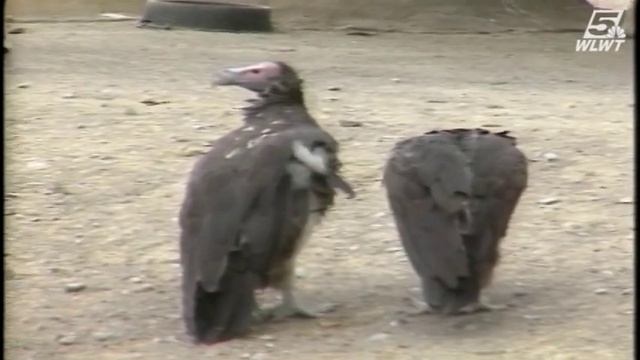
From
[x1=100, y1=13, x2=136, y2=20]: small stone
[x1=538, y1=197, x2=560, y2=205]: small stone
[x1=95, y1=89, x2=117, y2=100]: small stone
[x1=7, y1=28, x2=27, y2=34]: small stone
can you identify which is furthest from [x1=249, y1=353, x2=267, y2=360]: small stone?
[x1=100, y1=13, x2=136, y2=20]: small stone

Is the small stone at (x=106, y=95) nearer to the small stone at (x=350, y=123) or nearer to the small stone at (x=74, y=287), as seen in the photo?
the small stone at (x=350, y=123)

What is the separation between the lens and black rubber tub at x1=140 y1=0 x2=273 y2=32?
10.9 m

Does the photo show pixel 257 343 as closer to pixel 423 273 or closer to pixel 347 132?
pixel 423 273

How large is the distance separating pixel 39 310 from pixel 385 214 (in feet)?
4.81

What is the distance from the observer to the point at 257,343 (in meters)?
3.40

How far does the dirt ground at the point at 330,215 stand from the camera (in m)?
3.45

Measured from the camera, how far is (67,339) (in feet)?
11.5

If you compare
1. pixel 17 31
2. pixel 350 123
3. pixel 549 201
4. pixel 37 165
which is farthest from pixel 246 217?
pixel 17 31

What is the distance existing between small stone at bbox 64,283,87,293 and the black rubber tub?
7.06 meters

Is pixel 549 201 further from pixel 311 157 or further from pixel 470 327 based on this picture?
pixel 311 157

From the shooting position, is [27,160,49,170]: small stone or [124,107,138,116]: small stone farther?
[124,107,138,116]: small stone

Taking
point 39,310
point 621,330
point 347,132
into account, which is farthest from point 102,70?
point 621,330

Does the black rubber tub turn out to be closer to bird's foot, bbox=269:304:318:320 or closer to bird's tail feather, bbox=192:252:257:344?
bird's foot, bbox=269:304:318:320

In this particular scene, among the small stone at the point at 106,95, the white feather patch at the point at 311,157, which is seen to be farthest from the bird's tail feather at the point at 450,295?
the small stone at the point at 106,95
